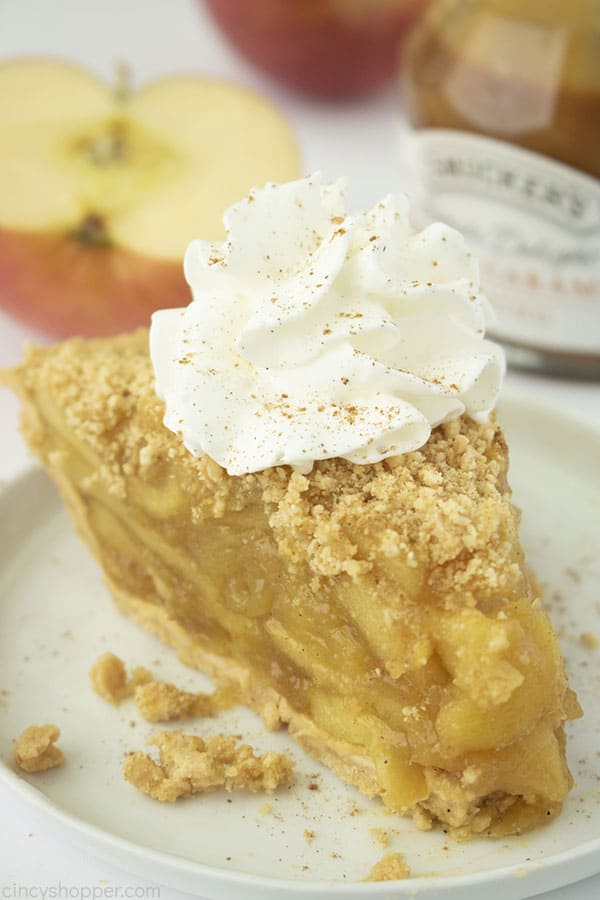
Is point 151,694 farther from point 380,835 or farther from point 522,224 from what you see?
point 522,224

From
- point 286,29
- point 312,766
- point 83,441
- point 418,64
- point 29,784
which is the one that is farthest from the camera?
point 286,29

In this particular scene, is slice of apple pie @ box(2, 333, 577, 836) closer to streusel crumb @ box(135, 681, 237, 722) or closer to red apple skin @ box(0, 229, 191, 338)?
streusel crumb @ box(135, 681, 237, 722)

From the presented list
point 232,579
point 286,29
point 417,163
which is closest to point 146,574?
point 232,579

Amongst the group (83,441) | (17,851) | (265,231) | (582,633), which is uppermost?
(265,231)

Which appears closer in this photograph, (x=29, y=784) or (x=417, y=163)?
(x=29, y=784)

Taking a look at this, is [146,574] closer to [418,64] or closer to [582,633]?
[582,633]

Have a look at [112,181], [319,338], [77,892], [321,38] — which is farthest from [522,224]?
[77,892]
